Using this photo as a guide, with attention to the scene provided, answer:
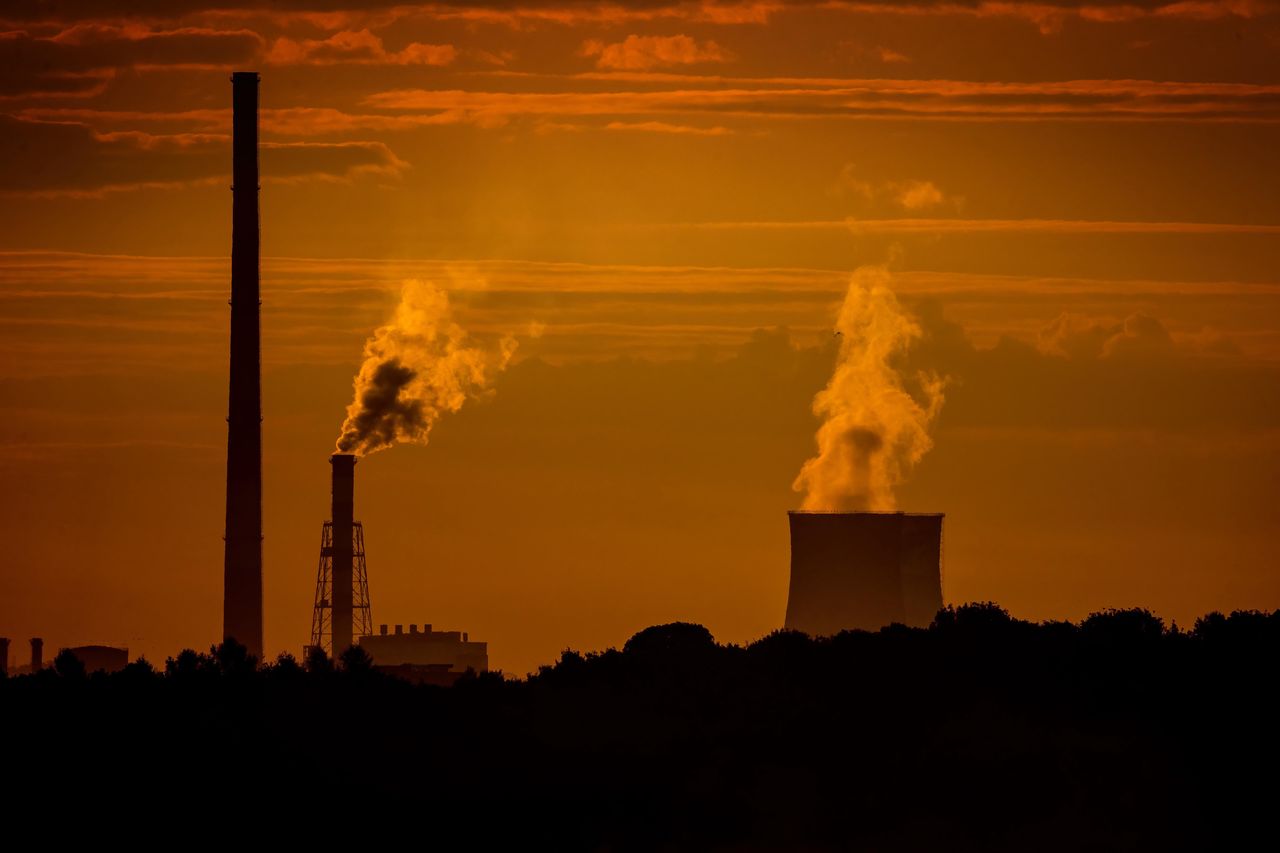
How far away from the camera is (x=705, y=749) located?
46188 millimetres

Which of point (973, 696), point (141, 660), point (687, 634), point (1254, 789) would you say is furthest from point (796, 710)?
point (687, 634)

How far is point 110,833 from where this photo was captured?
3969 centimetres

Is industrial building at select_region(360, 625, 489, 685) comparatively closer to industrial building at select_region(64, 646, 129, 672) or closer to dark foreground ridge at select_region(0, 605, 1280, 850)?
industrial building at select_region(64, 646, 129, 672)

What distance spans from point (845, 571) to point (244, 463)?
13542 mm

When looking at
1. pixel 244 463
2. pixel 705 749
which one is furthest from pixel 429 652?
A: pixel 705 749

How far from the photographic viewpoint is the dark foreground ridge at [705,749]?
137 ft

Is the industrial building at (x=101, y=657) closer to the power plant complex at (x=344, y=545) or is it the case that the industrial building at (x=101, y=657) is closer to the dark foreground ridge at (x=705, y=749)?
the power plant complex at (x=344, y=545)

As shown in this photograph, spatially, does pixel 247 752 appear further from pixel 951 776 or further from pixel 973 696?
pixel 973 696

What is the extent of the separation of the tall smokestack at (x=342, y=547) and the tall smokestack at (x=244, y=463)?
7.90 meters

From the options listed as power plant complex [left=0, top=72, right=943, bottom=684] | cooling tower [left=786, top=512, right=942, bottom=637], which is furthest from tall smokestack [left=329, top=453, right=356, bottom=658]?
cooling tower [left=786, top=512, right=942, bottom=637]

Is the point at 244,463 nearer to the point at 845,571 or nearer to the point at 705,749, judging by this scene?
the point at 845,571

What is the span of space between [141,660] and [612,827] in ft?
45.4

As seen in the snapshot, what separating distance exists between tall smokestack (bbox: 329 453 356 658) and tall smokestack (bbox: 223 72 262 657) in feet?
25.9

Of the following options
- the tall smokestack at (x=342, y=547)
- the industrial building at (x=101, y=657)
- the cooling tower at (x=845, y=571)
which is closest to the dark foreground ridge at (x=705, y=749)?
the cooling tower at (x=845, y=571)
